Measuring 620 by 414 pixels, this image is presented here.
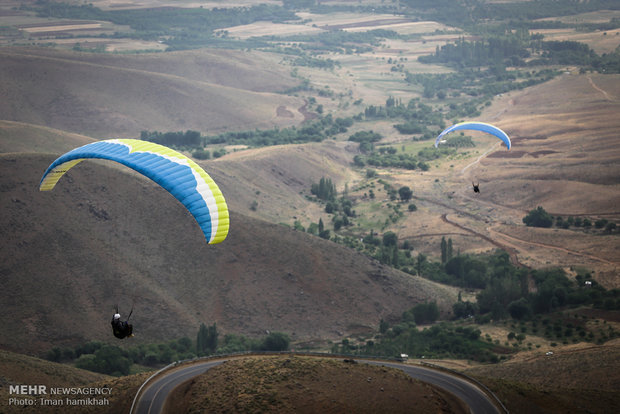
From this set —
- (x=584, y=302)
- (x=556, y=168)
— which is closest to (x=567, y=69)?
(x=556, y=168)

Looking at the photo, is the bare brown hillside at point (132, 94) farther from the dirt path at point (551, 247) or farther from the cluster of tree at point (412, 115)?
the dirt path at point (551, 247)

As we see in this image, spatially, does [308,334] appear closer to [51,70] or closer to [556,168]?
[556,168]

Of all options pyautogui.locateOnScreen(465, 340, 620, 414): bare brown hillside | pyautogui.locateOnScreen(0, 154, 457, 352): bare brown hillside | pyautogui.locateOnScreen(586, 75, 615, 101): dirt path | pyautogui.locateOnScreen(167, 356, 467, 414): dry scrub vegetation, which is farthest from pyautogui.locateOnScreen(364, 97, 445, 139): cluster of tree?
pyautogui.locateOnScreen(167, 356, 467, 414): dry scrub vegetation

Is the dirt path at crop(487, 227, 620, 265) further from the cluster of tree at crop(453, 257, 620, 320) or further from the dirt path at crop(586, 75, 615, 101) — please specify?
the dirt path at crop(586, 75, 615, 101)

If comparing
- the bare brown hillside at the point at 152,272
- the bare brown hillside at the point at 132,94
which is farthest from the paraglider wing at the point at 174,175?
the bare brown hillside at the point at 132,94

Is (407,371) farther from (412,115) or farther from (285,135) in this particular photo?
(412,115)

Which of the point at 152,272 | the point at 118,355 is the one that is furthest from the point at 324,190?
the point at 118,355

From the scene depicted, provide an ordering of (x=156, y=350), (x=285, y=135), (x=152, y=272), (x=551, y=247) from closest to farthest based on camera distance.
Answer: (x=156, y=350) → (x=152, y=272) → (x=551, y=247) → (x=285, y=135)
